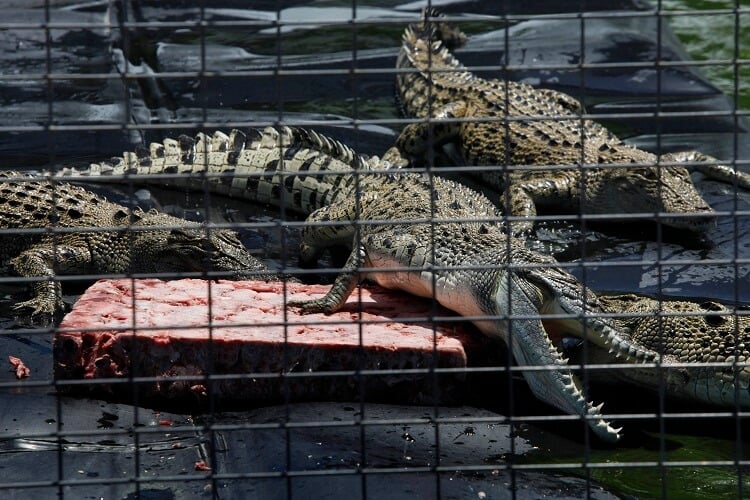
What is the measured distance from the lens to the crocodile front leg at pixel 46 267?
202 inches

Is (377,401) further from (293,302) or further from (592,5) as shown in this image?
(592,5)

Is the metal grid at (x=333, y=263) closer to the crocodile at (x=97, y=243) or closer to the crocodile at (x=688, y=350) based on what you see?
the crocodile at (x=688, y=350)

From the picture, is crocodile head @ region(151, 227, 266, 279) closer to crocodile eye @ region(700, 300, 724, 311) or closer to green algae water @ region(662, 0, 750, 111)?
crocodile eye @ region(700, 300, 724, 311)

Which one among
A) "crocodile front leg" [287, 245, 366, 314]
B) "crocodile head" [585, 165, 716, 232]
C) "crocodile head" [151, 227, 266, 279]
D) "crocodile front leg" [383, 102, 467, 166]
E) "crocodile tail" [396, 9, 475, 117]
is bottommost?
"crocodile front leg" [287, 245, 366, 314]

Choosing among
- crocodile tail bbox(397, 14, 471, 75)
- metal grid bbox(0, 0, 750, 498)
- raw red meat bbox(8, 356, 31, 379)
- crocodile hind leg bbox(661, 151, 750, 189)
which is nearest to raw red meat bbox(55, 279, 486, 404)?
metal grid bbox(0, 0, 750, 498)

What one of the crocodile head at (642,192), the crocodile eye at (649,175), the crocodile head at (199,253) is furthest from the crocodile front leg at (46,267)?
the crocodile eye at (649,175)

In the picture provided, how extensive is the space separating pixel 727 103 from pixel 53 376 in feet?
17.1

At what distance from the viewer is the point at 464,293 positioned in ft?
16.4

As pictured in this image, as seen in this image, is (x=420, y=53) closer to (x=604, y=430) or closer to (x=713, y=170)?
(x=713, y=170)

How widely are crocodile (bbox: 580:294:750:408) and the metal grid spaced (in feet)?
0.23

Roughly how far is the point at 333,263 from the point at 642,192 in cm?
202

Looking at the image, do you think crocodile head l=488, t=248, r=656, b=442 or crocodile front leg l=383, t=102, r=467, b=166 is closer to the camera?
crocodile head l=488, t=248, r=656, b=442

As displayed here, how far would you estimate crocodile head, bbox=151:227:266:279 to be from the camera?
568 cm

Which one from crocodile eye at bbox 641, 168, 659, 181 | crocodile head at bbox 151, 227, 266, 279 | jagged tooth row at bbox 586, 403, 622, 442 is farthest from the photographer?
crocodile eye at bbox 641, 168, 659, 181
